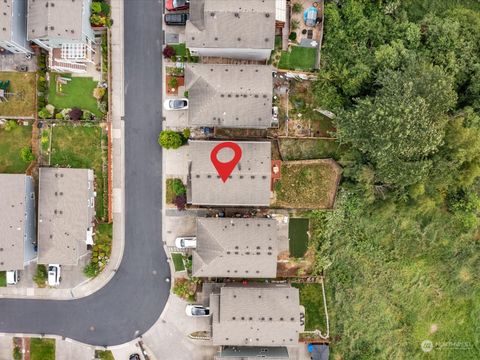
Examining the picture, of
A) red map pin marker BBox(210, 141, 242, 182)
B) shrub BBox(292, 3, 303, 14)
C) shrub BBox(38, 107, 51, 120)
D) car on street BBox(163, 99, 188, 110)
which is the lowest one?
red map pin marker BBox(210, 141, 242, 182)

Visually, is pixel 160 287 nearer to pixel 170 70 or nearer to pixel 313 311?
pixel 313 311

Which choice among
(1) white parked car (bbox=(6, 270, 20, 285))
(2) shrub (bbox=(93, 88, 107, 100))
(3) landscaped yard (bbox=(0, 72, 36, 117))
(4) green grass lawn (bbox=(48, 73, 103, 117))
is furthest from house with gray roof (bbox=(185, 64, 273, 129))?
(1) white parked car (bbox=(6, 270, 20, 285))

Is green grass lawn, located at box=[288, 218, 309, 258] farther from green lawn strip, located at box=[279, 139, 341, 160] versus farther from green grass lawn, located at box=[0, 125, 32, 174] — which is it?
green grass lawn, located at box=[0, 125, 32, 174]

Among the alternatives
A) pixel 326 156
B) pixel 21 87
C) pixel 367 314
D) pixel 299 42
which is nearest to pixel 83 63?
pixel 21 87

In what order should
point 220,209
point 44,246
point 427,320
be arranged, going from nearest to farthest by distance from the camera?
point 44,246, point 220,209, point 427,320

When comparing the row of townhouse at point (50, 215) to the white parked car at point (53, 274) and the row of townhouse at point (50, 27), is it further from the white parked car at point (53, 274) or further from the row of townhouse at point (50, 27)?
the row of townhouse at point (50, 27)

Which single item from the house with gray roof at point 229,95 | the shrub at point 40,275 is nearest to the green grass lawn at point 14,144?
the shrub at point 40,275
